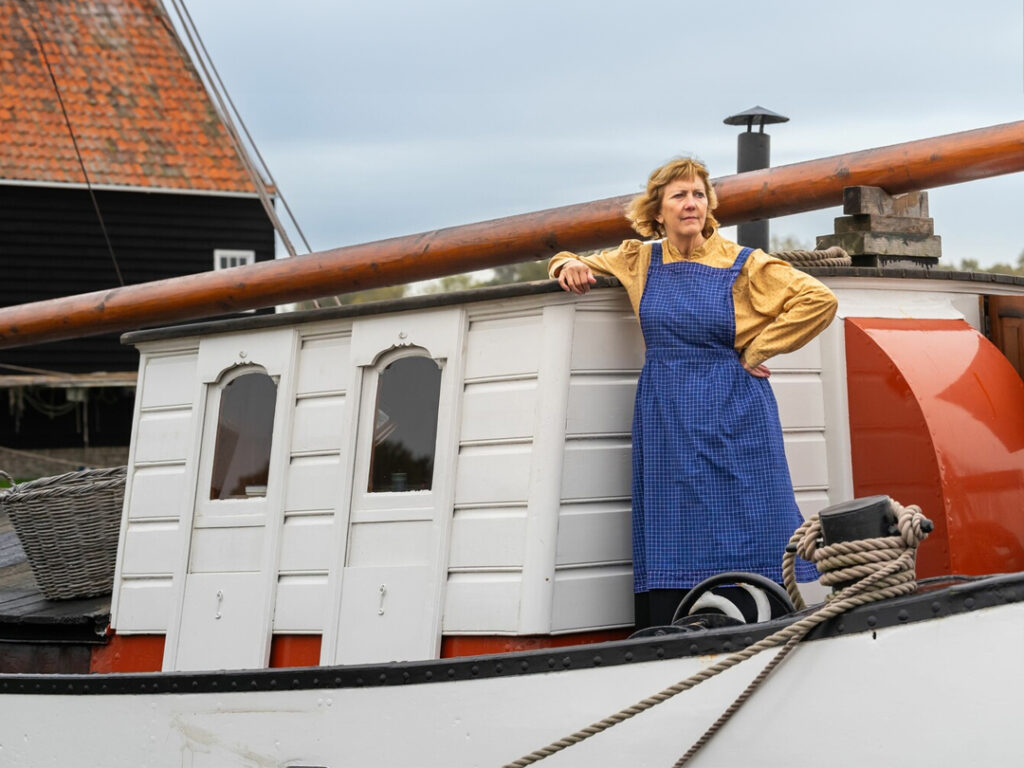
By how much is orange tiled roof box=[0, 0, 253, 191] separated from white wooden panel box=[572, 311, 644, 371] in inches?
848

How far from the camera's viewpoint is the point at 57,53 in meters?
25.3

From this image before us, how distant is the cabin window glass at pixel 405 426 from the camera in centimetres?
474

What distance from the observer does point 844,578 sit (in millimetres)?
3578

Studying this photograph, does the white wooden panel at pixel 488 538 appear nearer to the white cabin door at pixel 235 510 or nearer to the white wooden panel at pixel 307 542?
the white wooden panel at pixel 307 542

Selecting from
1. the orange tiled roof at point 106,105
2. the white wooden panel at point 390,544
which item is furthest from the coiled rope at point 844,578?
the orange tiled roof at point 106,105

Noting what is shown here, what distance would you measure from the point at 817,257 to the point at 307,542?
1.95 meters

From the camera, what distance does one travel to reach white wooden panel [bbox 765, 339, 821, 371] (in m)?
4.84

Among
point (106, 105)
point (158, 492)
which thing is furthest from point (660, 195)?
point (106, 105)

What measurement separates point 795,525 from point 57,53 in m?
23.4

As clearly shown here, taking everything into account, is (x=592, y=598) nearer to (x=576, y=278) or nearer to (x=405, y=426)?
(x=405, y=426)

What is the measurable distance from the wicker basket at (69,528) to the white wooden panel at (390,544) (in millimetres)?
1789

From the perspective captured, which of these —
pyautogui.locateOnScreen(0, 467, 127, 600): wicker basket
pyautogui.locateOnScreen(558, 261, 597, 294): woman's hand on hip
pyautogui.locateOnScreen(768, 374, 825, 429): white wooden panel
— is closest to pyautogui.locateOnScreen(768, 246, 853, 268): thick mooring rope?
pyautogui.locateOnScreen(768, 374, 825, 429): white wooden panel

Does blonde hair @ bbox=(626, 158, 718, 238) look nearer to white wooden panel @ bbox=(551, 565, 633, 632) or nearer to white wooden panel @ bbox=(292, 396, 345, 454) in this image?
white wooden panel @ bbox=(551, 565, 633, 632)

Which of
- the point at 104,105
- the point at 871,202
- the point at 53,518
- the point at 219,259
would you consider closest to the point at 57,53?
the point at 104,105
